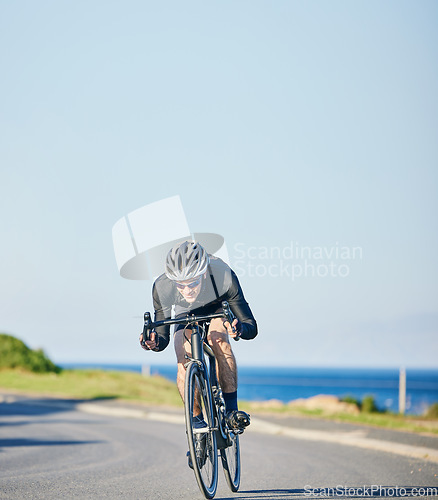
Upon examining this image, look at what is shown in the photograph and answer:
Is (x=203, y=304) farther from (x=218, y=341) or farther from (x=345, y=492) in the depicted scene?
(x=345, y=492)

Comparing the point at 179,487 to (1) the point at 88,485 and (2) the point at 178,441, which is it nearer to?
(1) the point at 88,485

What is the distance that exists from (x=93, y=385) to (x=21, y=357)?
761cm

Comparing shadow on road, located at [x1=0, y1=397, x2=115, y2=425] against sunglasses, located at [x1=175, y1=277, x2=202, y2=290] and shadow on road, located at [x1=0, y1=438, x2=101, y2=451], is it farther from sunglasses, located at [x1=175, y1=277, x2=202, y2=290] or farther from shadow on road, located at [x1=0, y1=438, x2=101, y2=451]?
sunglasses, located at [x1=175, y1=277, x2=202, y2=290]

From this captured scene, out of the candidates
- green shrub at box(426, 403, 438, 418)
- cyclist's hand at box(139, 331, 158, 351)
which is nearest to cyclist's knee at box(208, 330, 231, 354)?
cyclist's hand at box(139, 331, 158, 351)

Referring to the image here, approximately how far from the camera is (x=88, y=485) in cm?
825

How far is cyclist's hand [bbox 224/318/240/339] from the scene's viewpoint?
6797 mm

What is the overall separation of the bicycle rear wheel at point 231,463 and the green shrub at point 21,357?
1227 inches

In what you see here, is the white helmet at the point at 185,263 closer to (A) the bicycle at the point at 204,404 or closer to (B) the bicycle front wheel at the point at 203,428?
(A) the bicycle at the point at 204,404

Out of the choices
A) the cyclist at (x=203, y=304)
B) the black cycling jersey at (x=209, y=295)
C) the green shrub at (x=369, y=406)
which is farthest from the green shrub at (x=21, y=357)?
the black cycling jersey at (x=209, y=295)

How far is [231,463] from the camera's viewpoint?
311 inches

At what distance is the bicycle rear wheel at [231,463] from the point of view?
25.0ft

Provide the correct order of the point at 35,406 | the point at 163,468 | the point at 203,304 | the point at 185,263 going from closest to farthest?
the point at 185,263
the point at 203,304
the point at 163,468
the point at 35,406

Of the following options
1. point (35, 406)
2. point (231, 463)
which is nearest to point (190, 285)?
point (231, 463)
